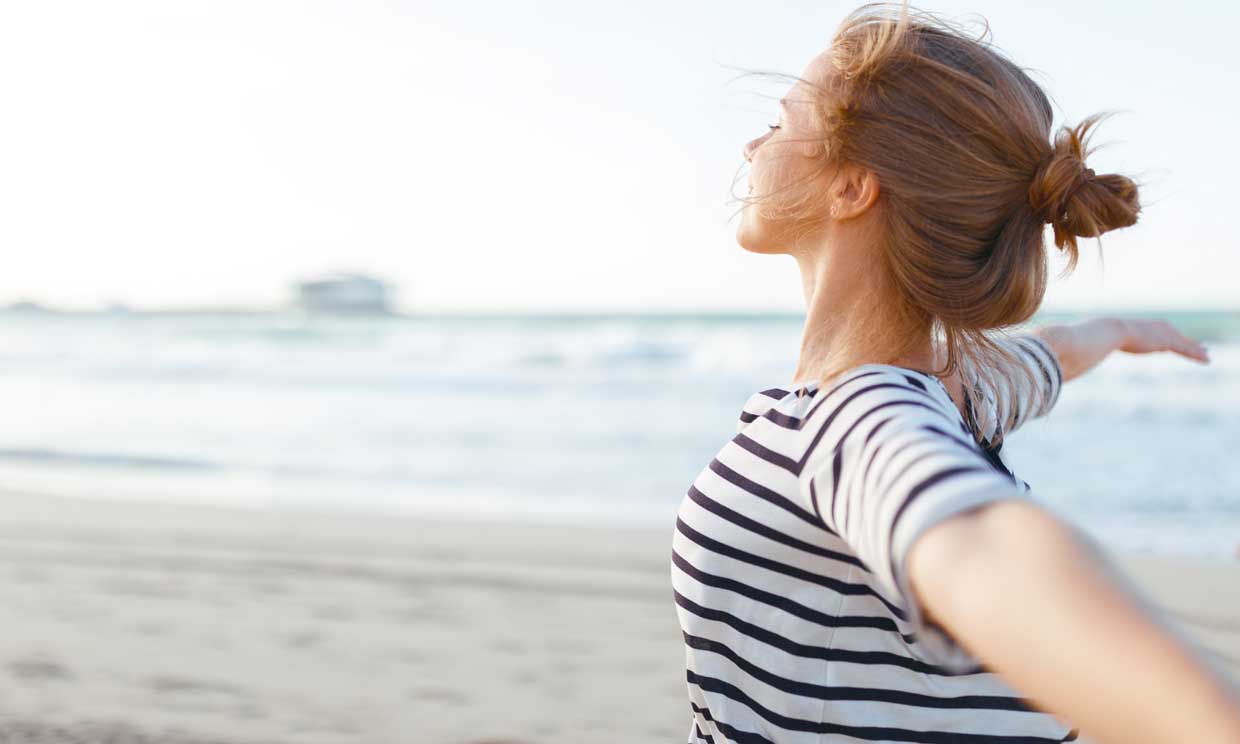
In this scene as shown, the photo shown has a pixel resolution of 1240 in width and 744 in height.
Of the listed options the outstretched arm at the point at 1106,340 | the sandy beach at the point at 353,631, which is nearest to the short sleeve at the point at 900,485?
the outstretched arm at the point at 1106,340

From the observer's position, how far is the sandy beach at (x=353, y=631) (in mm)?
3150

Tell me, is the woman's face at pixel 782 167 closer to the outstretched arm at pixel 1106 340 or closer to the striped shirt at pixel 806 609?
the striped shirt at pixel 806 609

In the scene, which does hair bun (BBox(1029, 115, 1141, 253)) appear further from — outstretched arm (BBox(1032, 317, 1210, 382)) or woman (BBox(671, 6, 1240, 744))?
outstretched arm (BBox(1032, 317, 1210, 382))

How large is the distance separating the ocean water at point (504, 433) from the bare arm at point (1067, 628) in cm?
103

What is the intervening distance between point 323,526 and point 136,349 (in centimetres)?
2015

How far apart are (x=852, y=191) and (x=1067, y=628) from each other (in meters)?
0.67

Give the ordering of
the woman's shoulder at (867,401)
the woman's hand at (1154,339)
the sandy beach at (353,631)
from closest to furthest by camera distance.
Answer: the woman's shoulder at (867,401)
the woman's hand at (1154,339)
the sandy beach at (353,631)

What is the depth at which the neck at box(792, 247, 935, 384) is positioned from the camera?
121cm

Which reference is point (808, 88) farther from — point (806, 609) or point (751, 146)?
point (806, 609)

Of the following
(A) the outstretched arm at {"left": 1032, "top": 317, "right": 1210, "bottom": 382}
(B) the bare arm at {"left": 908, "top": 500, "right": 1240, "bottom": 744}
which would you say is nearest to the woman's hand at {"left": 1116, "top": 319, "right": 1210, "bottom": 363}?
(A) the outstretched arm at {"left": 1032, "top": 317, "right": 1210, "bottom": 382}

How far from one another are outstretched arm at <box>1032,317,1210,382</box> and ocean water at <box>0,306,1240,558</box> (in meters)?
0.27

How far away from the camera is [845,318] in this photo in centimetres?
127

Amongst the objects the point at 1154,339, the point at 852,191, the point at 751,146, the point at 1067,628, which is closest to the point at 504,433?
the point at 1154,339

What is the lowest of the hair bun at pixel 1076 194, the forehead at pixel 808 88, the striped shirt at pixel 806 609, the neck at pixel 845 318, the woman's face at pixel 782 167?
the striped shirt at pixel 806 609
